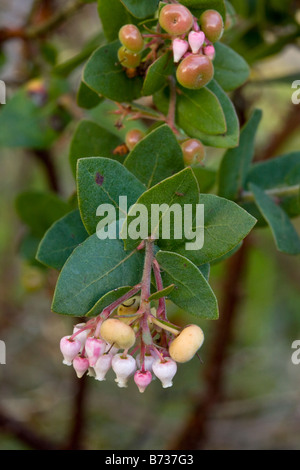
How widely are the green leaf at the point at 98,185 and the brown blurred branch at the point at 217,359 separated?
3.10 ft

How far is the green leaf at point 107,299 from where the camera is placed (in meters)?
0.52

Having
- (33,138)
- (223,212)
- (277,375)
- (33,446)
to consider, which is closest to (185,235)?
(223,212)

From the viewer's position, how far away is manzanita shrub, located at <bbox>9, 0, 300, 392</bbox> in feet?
1.74

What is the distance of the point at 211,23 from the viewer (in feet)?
1.92

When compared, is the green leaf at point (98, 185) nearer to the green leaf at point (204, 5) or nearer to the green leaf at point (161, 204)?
the green leaf at point (161, 204)

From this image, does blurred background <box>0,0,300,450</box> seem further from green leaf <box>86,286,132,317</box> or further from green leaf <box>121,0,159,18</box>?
green leaf <box>86,286,132,317</box>

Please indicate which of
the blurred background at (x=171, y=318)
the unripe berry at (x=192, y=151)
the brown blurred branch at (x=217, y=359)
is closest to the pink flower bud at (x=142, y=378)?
the unripe berry at (x=192, y=151)

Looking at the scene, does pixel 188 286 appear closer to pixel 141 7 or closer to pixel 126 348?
pixel 126 348

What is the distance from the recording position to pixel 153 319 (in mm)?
526

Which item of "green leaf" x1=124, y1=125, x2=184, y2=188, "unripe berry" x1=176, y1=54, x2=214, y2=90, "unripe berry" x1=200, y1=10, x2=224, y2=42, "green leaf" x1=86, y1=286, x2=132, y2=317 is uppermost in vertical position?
"unripe berry" x1=200, y1=10, x2=224, y2=42

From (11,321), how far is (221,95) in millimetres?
1613

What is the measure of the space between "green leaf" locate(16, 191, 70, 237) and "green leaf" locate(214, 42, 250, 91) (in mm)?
329

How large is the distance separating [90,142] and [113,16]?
0.16 metres

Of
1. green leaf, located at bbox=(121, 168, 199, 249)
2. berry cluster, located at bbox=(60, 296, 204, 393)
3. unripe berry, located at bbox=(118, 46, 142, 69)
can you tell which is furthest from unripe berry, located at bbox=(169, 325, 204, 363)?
unripe berry, located at bbox=(118, 46, 142, 69)
